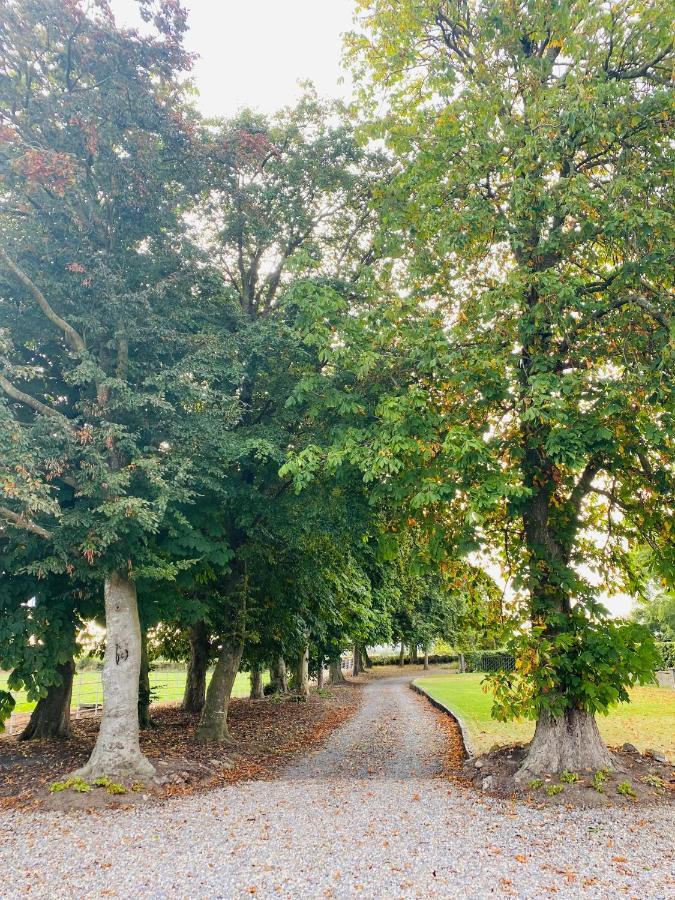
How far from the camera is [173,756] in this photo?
1112cm

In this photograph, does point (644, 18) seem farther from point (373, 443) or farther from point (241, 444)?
A: point (241, 444)

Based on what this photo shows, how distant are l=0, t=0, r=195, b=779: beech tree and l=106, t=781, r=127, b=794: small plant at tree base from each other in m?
0.44

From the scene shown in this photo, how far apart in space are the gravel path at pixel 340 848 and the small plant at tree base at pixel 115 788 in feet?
2.43

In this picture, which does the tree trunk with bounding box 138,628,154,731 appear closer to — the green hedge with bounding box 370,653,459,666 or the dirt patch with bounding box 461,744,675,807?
the dirt patch with bounding box 461,744,675,807

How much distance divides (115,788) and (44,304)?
758 cm

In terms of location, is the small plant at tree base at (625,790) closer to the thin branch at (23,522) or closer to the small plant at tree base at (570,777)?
the small plant at tree base at (570,777)

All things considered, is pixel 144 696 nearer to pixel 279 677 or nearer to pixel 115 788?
pixel 115 788

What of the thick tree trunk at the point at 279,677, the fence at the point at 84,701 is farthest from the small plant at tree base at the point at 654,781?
the thick tree trunk at the point at 279,677

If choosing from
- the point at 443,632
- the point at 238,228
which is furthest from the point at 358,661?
the point at 238,228

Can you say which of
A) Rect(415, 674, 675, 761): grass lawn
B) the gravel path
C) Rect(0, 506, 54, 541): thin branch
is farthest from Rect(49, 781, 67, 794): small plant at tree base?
Rect(415, 674, 675, 761): grass lawn

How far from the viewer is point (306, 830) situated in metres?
7.07

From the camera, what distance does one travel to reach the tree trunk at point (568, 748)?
879 centimetres

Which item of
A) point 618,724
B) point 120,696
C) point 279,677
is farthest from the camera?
point 279,677

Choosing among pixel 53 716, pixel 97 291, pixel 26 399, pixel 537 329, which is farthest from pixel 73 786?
pixel 537 329
